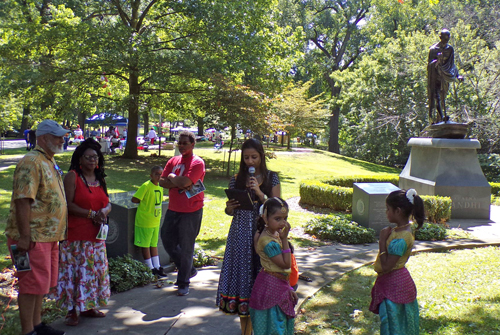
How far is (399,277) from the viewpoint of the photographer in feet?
11.7

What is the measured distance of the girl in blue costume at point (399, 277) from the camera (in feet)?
11.6

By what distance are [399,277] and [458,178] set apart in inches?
346

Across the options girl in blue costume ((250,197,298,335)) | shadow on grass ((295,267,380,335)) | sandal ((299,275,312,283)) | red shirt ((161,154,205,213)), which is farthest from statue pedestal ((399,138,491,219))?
girl in blue costume ((250,197,298,335))

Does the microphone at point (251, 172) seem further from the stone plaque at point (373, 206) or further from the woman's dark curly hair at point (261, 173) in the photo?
the stone plaque at point (373, 206)

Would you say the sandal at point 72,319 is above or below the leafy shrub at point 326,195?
below

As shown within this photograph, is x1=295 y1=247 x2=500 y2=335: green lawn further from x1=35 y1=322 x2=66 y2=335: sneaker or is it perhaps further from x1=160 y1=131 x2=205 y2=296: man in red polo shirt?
x1=35 y1=322 x2=66 y2=335: sneaker

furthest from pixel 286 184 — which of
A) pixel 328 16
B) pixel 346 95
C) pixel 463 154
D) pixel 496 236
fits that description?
pixel 328 16

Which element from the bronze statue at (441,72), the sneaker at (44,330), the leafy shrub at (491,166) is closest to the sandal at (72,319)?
the sneaker at (44,330)

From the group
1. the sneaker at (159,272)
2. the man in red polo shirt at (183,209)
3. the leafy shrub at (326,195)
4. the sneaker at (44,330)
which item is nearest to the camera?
the sneaker at (44,330)

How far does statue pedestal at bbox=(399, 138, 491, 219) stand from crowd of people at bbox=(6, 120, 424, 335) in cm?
824

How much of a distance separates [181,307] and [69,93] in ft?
54.6

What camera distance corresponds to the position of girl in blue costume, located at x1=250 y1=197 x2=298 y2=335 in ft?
11.4

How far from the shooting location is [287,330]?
142 inches

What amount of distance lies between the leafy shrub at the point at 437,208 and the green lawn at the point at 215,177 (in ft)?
8.97
